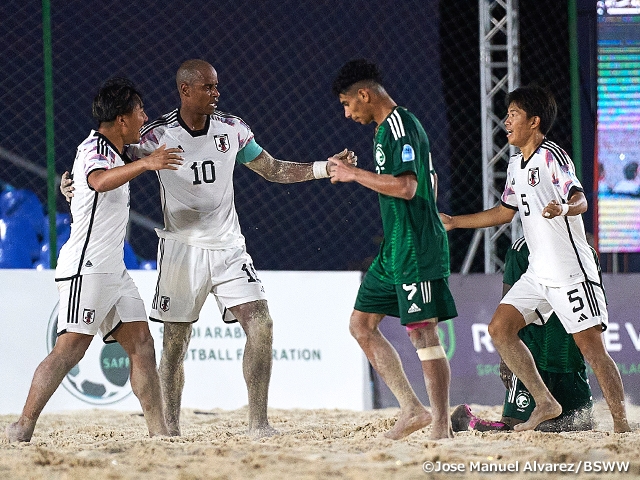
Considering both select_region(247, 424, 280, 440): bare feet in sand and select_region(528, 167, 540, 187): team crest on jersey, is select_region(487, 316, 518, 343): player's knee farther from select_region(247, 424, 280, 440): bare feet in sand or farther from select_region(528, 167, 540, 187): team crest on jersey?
select_region(247, 424, 280, 440): bare feet in sand

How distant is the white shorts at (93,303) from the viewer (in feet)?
15.0

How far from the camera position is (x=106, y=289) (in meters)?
4.63

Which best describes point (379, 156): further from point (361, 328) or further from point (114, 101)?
point (114, 101)

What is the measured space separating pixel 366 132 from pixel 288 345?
2717mm

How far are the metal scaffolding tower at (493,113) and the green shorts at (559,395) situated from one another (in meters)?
2.24

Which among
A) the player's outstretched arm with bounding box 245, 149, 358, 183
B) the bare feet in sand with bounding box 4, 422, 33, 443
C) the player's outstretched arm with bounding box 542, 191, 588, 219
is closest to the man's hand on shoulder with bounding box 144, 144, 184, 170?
the player's outstretched arm with bounding box 245, 149, 358, 183

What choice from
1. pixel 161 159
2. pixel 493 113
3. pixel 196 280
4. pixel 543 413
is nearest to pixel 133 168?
pixel 161 159

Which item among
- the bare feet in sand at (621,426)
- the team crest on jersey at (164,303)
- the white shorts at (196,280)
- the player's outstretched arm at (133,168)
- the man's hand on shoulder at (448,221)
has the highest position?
the player's outstretched arm at (133,168)

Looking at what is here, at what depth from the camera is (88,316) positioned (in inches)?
180

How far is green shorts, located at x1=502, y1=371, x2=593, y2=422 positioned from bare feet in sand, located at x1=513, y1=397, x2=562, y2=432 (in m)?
0.30

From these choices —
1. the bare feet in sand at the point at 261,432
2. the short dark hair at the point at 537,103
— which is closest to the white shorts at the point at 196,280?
the bare feet in sand at the point at 261,432

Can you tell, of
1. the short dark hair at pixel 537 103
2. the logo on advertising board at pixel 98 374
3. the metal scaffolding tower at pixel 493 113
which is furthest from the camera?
the metal scaffolding tower at pixel 493 113

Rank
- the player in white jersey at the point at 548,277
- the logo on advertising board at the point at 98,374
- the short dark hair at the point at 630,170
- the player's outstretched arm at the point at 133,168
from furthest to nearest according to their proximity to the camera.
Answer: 1. the short dark hair at the point at 630,170
2. the logo on advertising board at the point at 98,374
3. the player in white jersey at the point at 548,277
4. the player's outstretched arm at the point at 133,168

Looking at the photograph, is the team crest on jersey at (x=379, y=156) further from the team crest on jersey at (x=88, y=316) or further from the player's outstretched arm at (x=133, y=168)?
the team crest on jersey at (x=88, y=316)
